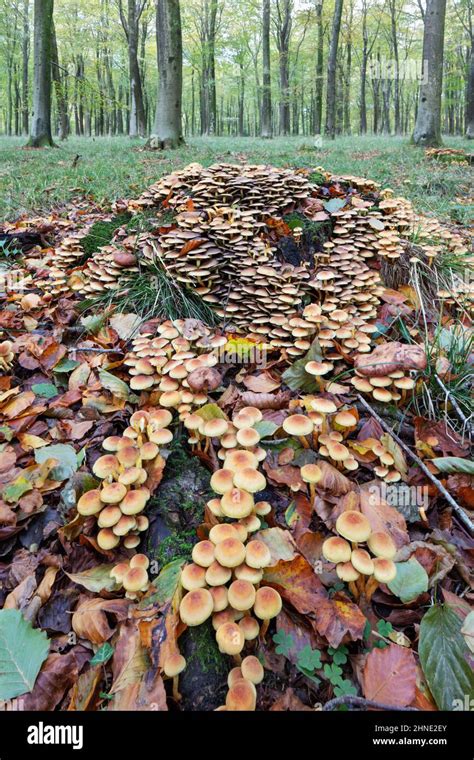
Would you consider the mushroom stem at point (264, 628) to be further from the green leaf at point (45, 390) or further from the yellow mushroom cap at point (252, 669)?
the green leaf at point (45, 390)

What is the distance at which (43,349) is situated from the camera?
319 centimetres

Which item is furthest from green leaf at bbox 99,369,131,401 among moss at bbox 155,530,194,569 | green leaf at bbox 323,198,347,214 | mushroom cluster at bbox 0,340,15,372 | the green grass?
the green grass

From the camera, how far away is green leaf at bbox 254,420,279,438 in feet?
7.77

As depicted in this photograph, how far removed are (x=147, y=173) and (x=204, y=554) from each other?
743 centimetres

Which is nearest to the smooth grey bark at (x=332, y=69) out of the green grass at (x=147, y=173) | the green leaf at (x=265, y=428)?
the green grass at (x=147, y=173)

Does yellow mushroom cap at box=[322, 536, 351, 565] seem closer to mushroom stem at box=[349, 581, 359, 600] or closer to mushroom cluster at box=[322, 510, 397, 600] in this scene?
mushroom cluster at box=[322, 510, 397, 600]

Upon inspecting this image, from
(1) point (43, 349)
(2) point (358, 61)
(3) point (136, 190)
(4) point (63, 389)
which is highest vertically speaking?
(2) point (358, 61)

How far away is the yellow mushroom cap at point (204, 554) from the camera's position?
162 cm

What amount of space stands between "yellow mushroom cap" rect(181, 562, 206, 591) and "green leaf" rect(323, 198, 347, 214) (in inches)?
137

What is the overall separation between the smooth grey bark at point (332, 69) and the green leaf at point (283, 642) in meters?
18.1
